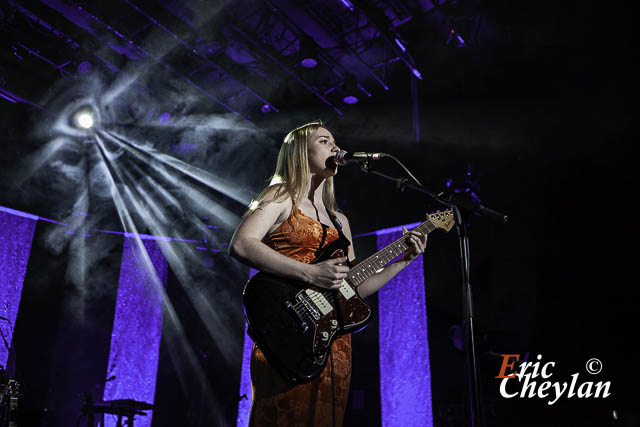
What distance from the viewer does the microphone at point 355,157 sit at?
2557mm

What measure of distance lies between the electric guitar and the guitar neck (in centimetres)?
8

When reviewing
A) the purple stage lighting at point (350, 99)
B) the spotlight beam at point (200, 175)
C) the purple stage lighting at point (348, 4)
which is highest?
the purple stage lighting at point (348, 4)

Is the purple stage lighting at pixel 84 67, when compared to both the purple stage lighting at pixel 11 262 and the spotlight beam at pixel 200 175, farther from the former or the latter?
the purple stage lighting at pixel 11 262

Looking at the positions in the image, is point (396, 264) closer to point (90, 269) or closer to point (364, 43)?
point (364, 43)

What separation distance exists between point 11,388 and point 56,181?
13.2 ft

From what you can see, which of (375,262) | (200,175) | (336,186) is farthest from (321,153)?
(200,175)

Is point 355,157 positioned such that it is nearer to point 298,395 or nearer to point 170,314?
point 298,395

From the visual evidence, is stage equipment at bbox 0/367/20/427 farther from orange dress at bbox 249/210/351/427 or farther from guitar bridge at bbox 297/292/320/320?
guitar bridge at bbox 297/292/320/320

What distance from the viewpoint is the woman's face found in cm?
276

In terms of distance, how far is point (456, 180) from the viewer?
6.63 metres

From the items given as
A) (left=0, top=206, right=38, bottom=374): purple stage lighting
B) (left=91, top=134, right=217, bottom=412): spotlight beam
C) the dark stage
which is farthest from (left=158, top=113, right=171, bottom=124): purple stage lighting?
(left=0, top=206, right=38, bottom=374): purple stage lighting

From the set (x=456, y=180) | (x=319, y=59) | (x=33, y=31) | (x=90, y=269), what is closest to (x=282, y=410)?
(x=456, y=180)

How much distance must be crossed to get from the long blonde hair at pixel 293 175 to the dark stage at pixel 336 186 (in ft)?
6.63

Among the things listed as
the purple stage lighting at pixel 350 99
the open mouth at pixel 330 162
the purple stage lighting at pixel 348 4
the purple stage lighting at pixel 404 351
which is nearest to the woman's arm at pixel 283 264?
the open mouth at pixel 330 162
